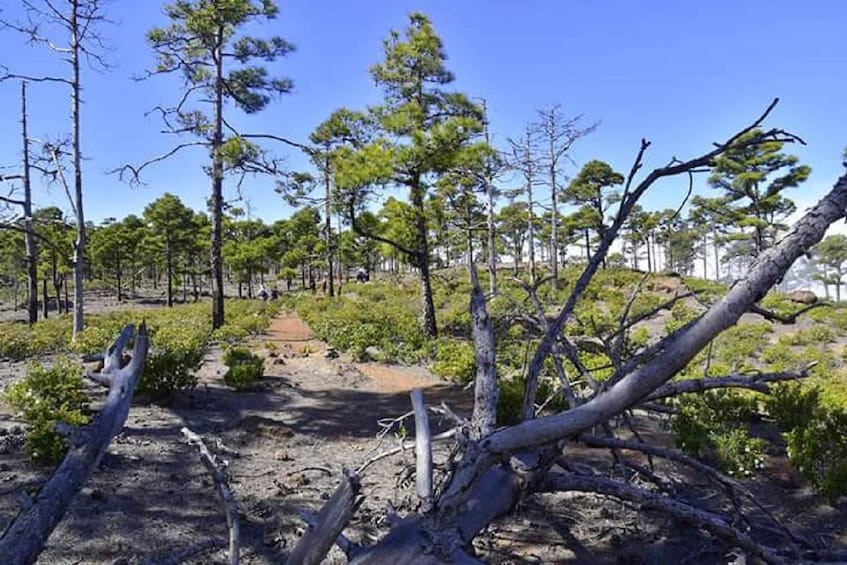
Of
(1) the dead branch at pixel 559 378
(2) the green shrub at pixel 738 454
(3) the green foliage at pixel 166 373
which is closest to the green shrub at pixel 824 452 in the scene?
(2) the green shrub at pixel 738 454

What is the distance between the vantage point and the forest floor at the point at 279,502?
3383 millimetres

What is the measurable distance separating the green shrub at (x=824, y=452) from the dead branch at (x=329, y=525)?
4284 mm

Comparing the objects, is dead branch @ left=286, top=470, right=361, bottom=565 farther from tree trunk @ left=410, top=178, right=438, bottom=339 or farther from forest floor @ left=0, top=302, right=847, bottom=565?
tree trunk @ left=410, top=178, right=438, bottom=339

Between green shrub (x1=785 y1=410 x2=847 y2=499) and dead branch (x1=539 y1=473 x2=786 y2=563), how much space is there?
91.0 inches

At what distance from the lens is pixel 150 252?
38.4m

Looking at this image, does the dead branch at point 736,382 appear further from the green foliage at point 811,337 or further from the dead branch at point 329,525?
the green foliage at point 811,337

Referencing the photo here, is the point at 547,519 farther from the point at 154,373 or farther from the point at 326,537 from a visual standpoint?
the point at 154,373

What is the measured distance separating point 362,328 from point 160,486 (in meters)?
9.64

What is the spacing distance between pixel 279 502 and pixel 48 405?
219cm

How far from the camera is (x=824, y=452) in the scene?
4691mm

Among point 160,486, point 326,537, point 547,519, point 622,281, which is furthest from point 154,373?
point 622,281

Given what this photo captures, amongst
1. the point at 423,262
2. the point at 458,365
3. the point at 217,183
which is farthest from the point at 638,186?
the point at 217,183

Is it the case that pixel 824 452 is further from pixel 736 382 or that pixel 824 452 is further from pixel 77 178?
pixel 77 178

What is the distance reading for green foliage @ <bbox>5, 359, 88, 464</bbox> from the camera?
4.25 meters
